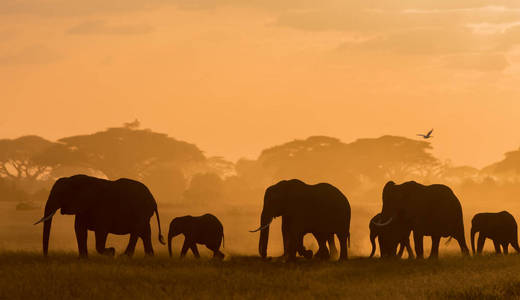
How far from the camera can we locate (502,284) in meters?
18.3

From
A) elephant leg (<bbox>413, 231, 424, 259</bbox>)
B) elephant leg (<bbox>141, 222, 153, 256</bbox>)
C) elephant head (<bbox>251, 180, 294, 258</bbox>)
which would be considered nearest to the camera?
elephant head (<bbox>251, 180, 294, 258</bbox>)

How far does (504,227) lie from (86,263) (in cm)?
1430

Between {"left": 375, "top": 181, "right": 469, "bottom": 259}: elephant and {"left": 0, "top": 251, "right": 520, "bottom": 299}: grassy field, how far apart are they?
1725 millimetres

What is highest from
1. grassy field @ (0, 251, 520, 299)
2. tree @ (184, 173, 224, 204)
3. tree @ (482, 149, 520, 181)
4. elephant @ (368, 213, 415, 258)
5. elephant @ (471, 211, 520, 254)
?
tree @ (482, 149, 520, 181)

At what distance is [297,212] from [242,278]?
4015mm

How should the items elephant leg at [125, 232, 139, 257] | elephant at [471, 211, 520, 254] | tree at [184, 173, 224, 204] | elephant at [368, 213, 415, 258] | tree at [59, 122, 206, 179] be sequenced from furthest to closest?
1. tree at [59, 122, 206, 179]
2. tree at [184, 173, 224, 204]
3. elephant at [471, 211, 520, 254]
4. elephant at [368, 213, 415, 258]
5. elephant leg at [125, 232, 139, 257]

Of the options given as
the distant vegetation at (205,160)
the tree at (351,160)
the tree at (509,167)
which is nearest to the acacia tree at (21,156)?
the distant vegetation at (205,160)

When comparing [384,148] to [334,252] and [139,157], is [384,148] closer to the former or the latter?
[139,157]

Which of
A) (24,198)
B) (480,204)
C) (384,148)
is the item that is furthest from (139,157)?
(480,204)

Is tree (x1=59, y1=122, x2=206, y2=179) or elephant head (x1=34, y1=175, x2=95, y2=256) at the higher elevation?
tree (x1=59, y1=122, x2=206, y2=179)

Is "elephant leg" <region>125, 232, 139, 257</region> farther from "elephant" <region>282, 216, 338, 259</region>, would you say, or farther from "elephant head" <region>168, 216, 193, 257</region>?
"elephant" <region>282, 216, 338, 259</region>

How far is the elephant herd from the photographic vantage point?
22000 millimetres

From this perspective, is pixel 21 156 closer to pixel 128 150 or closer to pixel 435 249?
pixel 128 150

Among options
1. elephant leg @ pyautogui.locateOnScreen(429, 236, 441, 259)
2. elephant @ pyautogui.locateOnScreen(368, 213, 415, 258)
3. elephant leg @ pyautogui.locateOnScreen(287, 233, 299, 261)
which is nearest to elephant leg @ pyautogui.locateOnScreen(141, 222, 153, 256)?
elephant leg @ pyautogui.locateOnScreen(287, 233, 299, 261)
